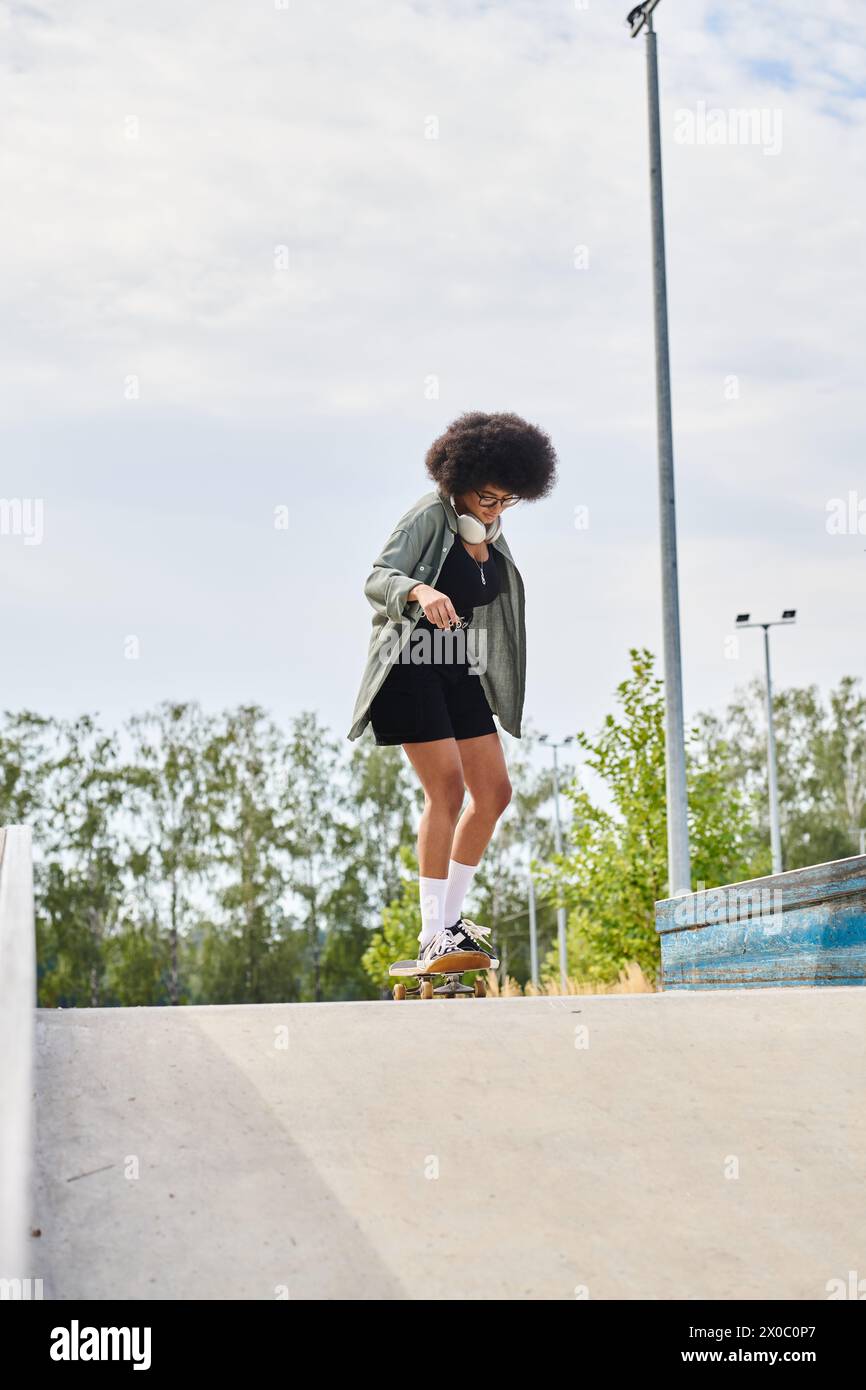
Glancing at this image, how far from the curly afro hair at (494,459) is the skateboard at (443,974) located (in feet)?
6.86

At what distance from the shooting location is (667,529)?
15.4 m

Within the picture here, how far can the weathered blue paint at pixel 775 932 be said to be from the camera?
6047 mm

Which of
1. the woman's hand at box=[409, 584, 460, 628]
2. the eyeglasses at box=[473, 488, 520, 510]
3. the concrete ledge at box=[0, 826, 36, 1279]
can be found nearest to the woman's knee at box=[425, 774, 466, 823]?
the woman's hand at box=[409, 584, 460, 628]

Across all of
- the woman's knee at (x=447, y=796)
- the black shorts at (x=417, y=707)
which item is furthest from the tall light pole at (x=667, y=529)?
the woman's knee at (x=447, y=796)

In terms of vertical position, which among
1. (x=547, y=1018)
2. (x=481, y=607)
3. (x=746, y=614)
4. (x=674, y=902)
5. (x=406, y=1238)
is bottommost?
(x=406, y=1238)

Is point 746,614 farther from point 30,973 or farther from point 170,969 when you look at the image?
point 30,973

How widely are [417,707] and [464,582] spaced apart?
681mm

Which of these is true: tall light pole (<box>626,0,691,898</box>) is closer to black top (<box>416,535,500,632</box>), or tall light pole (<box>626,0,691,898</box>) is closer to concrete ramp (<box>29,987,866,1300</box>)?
black top (<box>416,535,500,632</box>)

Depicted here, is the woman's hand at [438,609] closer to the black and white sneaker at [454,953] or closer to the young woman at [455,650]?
the young woman at [455,650]

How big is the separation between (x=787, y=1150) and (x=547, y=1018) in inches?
39.6

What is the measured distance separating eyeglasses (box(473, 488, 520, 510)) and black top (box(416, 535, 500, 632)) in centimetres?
20

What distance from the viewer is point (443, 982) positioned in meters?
6.20

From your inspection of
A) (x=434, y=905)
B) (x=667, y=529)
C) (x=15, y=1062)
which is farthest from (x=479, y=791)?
(x=667, y=529)

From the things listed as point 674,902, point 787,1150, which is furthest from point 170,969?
point 787,1150
